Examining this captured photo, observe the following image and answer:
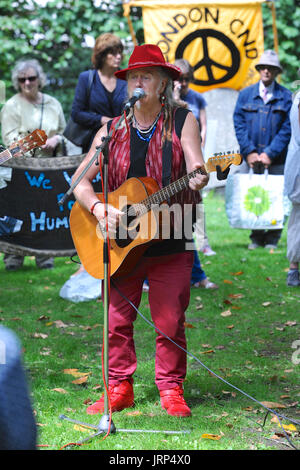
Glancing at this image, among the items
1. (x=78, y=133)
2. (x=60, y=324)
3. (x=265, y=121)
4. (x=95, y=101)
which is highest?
(x=95, y=101)

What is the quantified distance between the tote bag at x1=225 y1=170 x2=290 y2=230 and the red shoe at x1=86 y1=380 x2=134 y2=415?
4.89 m

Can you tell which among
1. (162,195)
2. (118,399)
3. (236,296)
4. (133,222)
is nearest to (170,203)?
(162,195)

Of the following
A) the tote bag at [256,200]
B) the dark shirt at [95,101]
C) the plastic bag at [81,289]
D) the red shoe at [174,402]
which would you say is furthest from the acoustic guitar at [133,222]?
the tote bag at [256,200]

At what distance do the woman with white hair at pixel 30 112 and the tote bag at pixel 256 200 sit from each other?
234cm

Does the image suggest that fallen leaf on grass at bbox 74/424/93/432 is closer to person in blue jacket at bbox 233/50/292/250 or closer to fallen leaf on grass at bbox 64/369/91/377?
fallen leaf on grass at bbox 64/369/91/377

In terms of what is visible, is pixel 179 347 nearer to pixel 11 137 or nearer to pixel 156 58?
pixel 156 58

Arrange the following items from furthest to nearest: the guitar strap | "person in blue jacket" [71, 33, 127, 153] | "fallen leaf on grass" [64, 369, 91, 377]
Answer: "person in blue jacket" [71, 33, 127, 153]
"fallen leaf on grass" [64, 369, 91, 377]
the guitar strap

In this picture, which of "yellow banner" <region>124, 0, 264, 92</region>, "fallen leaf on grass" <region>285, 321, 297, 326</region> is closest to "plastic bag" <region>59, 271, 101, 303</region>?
"fallen leaf on grass" <region>285, 321, 297, 326</region>

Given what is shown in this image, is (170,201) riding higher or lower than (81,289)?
higher

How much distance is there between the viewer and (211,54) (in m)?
10.2

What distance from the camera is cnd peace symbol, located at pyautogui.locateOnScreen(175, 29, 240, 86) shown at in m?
10.1

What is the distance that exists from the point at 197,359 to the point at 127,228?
3.23ft

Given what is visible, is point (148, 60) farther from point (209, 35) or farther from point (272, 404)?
point (209, 35)

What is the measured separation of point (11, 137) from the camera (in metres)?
7.38
